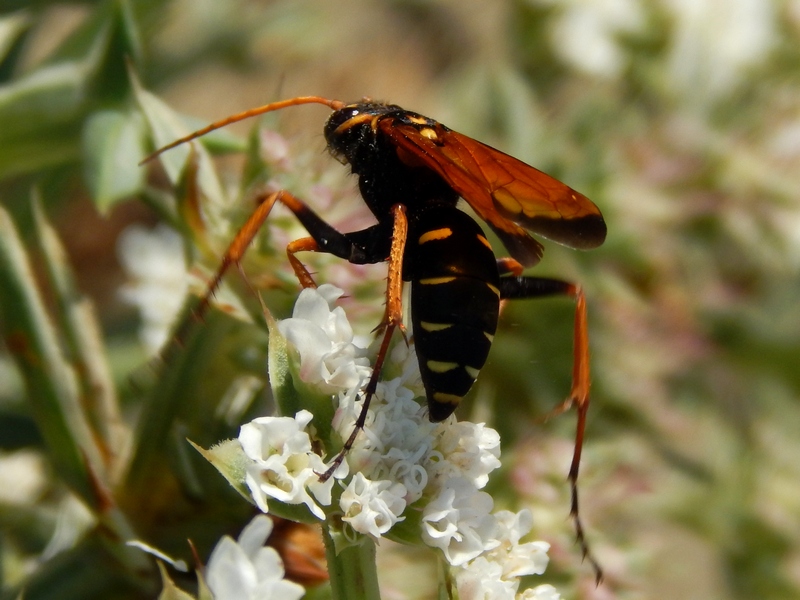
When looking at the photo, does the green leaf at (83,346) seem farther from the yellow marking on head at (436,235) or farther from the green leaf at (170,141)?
the yellow marking on head at (436,235)

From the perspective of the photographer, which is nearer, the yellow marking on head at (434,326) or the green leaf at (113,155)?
the yellow marking on head at (434,326)

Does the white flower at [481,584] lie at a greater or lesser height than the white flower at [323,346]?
lesser

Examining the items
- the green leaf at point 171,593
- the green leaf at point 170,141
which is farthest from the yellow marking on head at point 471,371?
the green leaf at point 170,141

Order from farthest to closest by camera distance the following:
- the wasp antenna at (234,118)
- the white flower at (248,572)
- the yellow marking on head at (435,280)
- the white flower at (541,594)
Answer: the wasp antenna at (234,118)
the yellow marking on head at (435,280)
the white flower at (541,594)
the white flower at (248,572)

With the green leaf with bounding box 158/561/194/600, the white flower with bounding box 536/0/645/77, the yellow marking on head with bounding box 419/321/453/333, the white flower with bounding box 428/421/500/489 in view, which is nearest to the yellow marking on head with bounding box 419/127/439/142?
the yellow marking on head with bounding box 419/321/453/333

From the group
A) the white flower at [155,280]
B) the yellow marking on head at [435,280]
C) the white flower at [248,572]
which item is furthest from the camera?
the white flower at [155,280]

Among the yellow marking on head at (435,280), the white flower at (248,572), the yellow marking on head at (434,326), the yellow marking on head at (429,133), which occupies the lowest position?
the white flower at (248,572)

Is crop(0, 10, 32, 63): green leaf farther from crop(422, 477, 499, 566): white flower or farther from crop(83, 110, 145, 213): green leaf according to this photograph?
crop(422, 477, 499, 566): white flower

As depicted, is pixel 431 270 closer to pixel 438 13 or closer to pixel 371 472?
pixel 371 472

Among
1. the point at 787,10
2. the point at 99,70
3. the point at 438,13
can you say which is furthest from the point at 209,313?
the point at 438,13
